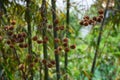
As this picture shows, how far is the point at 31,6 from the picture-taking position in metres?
1.89

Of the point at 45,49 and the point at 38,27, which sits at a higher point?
the point at 38,27

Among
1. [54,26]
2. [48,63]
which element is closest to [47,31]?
[54,26]

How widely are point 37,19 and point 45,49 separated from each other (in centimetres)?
20

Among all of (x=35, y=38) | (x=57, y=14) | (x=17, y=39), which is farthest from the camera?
(x=57, y=14)

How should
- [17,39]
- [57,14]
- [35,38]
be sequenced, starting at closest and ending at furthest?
[17,39]
[35,38]
[57,14]

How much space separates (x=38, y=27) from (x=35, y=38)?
2.2 inches

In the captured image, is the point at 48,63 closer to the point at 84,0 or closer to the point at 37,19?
the point at 37,19

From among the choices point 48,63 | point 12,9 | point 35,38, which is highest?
→ point 12,9

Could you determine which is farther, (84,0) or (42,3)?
(84,0)

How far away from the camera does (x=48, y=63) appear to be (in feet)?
5.98

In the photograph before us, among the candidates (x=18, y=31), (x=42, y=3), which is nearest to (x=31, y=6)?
(x=42, y=3)

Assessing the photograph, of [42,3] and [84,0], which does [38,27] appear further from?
[84,0]

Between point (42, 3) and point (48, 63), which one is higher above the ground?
point (42, 3)

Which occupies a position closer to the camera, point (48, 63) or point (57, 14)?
point (48, 63)
